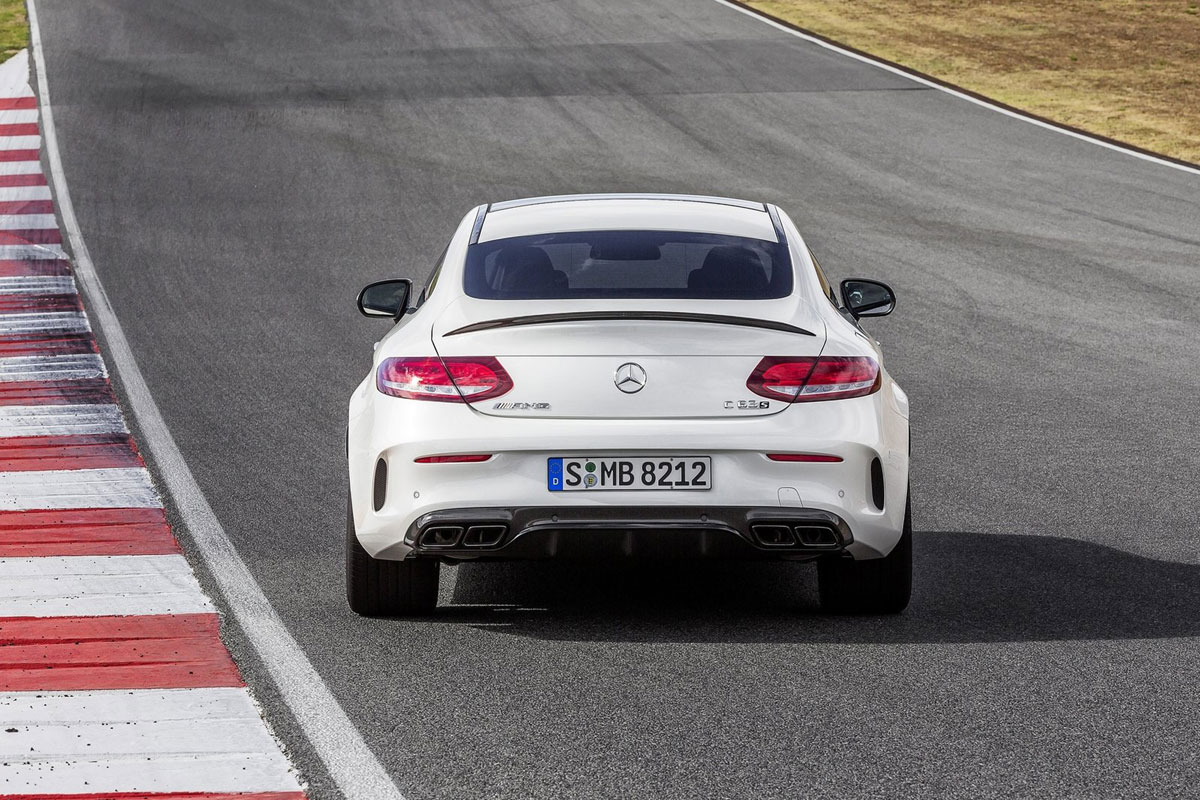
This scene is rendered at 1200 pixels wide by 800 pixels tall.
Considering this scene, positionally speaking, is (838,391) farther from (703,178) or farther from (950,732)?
(703,178)

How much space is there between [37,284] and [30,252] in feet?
5.27

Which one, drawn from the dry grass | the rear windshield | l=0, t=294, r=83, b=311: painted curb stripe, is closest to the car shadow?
the rear windshield

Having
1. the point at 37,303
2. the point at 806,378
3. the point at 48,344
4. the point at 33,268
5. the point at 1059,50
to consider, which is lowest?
the point at 1059,50

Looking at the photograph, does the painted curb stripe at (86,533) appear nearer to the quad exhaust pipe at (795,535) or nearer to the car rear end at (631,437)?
the car rear end at (631,437)

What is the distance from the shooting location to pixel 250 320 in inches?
525

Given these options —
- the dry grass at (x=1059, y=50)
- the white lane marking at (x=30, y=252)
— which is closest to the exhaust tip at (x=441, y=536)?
the white lane marking at (x=30, y=252)

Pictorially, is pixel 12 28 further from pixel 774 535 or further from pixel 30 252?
pixel 774 535

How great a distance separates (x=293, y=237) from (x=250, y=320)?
155 inches

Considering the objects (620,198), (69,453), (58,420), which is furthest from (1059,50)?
(620,198)

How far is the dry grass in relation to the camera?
24.2 m

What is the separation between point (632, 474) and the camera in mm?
5590

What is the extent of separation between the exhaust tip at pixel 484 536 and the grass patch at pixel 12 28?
24.2 m

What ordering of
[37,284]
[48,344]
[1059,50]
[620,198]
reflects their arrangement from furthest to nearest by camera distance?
[1059,50] → [37,284] → [48,344] → [620,198]

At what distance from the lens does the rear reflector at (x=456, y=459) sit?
18.5 feet
